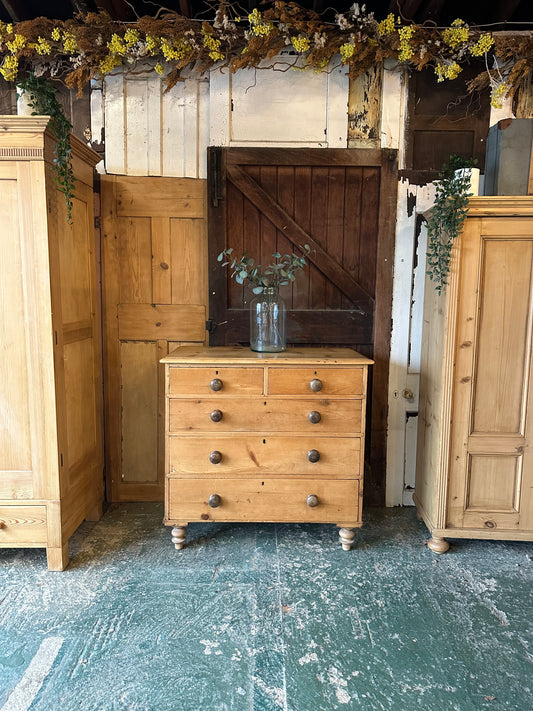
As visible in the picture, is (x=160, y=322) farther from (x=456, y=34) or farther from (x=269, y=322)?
(x=456, y=34)

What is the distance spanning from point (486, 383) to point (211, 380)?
137 centimetres

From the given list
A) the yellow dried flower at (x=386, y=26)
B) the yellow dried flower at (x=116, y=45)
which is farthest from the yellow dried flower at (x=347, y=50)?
the yellow dried flower at (x=116, y=45)

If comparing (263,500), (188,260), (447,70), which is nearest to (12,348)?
(188,260)

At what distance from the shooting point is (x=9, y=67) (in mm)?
2334

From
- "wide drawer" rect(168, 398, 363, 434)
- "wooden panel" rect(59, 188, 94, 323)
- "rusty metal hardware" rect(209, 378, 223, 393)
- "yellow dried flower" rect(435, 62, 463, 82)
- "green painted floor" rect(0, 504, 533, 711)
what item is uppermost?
"yellow dried flower" rect(435, 62, 463, 82)

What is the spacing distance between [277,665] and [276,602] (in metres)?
0.31

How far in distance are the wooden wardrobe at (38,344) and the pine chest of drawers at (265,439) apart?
0.49 metres

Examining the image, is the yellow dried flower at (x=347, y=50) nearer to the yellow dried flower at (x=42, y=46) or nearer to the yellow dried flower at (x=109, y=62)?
the yellow dried flower at (x=109, y=62)

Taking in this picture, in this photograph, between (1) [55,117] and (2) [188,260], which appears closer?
(1) [55,117]

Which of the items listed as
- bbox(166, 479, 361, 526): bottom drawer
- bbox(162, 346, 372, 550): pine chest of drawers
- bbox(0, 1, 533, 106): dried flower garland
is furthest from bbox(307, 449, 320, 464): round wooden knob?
bbox(0, 1, 533, 106): dried flower garland

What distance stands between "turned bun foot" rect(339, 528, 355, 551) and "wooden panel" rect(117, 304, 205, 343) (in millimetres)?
1341

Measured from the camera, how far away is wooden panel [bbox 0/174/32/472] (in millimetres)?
1870

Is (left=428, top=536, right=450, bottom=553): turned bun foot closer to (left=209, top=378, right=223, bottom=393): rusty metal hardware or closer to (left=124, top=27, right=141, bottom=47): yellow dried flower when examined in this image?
(left=209, top=378, right=223, bottom=393): rusty metal hardware

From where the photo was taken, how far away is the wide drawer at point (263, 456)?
7.11ft
